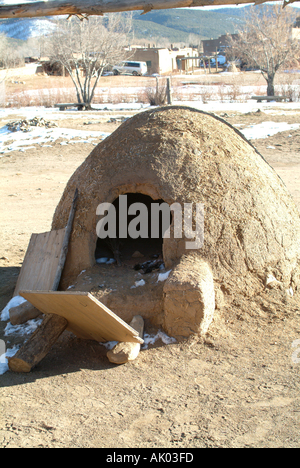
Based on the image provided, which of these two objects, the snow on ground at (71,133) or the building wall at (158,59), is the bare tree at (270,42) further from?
the building wall at (158,59)

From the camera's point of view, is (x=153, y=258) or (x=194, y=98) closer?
(x=153, y=258)

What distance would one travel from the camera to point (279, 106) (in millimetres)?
18219

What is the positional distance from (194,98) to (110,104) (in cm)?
433

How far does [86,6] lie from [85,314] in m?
3.36

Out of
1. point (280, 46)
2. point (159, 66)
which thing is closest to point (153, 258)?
point (280, 46)

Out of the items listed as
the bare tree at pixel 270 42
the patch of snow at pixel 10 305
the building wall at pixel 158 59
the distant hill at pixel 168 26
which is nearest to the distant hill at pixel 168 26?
the distant hill at pixel 168 26

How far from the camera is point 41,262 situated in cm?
473

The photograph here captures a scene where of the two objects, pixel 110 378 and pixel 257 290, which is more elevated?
pixel 257 290

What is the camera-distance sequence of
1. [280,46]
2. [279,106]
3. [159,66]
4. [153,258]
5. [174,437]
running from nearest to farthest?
[174,437]
[153,258]
[279,106]
[280,46]
[159,66]

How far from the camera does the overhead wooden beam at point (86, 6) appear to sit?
14.5 feet

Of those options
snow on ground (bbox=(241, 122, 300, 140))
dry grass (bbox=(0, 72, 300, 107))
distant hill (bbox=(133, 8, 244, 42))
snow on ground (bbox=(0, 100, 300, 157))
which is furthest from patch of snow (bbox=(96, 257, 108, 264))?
distant hill (bbox=(133, 8, 244, 42))

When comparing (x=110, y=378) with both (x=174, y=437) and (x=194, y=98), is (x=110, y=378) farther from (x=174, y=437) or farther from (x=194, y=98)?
(x=194, y=98)

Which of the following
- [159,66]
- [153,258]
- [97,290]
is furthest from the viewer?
[159,66]

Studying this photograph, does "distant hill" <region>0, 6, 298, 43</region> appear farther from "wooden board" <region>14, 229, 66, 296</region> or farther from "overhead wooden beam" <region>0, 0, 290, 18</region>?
"wooden board" <region>14, 229, 66, 296</region>
